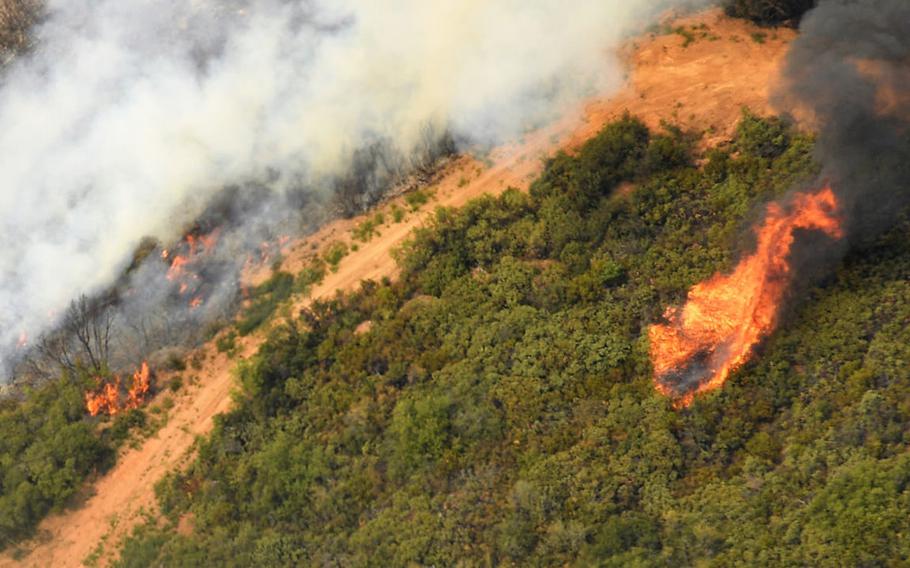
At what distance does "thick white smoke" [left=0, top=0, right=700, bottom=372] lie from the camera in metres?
44.4

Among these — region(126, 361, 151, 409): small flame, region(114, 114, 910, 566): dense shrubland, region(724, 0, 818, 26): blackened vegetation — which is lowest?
region(114, 114, 910, 566): dense shrubland

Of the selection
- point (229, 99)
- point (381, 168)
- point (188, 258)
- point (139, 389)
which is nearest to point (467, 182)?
point (381, 168)

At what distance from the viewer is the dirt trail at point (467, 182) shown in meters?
41.9

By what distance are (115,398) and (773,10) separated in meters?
34.3

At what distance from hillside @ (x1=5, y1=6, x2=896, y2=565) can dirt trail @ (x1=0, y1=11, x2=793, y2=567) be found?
10 cm

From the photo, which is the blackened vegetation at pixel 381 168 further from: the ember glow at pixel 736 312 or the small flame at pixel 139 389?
the ember glow at pixel 736 312

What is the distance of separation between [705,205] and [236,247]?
21817mm

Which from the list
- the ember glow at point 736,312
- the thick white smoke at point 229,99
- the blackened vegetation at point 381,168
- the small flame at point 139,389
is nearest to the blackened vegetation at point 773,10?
the thick white smoke at point 229,99

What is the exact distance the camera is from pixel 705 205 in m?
39.7

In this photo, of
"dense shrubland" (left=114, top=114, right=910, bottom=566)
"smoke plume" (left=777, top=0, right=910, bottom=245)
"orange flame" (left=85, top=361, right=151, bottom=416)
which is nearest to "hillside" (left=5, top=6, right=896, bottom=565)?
"dense shrubland" (left=114, top=114, right=910, bottom=566)

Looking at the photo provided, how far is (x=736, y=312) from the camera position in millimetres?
36875

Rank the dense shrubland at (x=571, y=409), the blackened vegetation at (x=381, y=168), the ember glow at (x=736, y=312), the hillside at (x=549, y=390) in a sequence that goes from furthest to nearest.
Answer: the blackened vegetation at (x=381, y=168) < the ember glow at (x=736, y=312) < the hillside at (x=549, y=390) < the dense shrubland at (x=571, y=409)

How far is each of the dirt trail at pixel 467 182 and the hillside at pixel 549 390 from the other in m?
0.10

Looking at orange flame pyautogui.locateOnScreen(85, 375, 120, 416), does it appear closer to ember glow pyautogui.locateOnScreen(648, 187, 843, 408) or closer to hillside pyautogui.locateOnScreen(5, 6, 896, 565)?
hillside pyautogui.locateOnScreen(5, 6, 896, 565)
